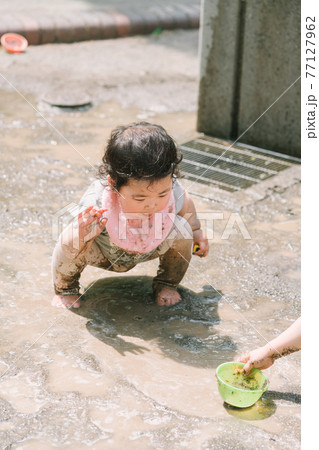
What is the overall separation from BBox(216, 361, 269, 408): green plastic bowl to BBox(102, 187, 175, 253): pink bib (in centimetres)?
70

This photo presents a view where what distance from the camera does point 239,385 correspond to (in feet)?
8.39

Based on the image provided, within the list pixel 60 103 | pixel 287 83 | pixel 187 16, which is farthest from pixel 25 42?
pixel 287 83

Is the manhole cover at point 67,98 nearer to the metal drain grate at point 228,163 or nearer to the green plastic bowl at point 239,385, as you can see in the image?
the metal drain grate at point 228,163

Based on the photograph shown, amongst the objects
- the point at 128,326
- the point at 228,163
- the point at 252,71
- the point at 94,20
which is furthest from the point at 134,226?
the point at 94,20

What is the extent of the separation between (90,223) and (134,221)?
218mm

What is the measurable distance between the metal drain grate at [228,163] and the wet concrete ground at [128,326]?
0.47 ft

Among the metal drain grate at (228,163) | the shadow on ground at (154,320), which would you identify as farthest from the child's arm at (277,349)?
the metal drain grate at (228,163)

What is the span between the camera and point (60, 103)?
Result: 5535 mm

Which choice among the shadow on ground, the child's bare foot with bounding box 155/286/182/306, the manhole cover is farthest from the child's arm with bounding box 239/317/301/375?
the manhole cover

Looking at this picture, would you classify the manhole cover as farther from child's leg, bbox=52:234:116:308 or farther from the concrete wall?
child's leg, bbox=52:234:116:308

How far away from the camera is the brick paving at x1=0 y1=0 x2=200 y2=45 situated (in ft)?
Result: 22.9

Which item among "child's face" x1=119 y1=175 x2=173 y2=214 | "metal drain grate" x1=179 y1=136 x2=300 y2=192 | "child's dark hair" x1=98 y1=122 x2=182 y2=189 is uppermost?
"child's dark hair" x1=98 y1=122 x2=182 y2=189

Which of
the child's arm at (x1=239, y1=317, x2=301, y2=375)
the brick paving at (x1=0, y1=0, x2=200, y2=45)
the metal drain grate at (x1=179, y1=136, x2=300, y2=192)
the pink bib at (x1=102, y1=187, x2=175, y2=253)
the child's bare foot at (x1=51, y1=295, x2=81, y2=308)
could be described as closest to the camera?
the child's arm at (x1=239, y1=317, x2=301, y2=375)

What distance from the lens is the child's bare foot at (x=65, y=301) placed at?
3.09 metres
